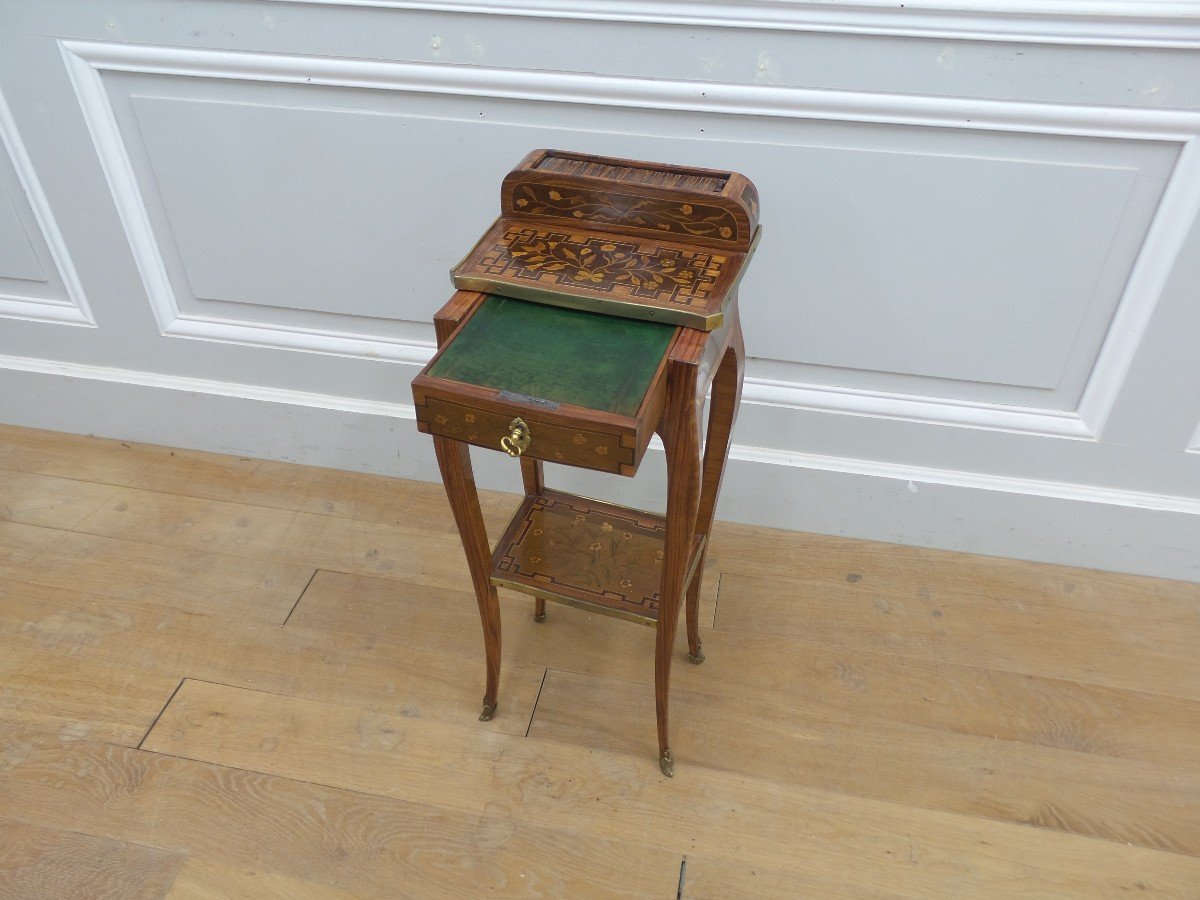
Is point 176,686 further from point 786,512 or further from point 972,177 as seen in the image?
point 972,177

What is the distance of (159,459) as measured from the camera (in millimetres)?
2320

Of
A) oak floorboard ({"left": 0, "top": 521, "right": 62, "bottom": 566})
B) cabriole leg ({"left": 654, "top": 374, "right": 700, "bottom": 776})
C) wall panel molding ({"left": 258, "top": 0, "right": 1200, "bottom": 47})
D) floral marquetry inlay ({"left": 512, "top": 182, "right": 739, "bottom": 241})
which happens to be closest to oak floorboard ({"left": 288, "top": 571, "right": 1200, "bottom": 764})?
cabriole leg ({"left": 654, "top": 374, "right": 700, "bottom": 776})

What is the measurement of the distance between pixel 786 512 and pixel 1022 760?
0.71m

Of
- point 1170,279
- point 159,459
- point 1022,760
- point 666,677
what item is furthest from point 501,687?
point 1170,279

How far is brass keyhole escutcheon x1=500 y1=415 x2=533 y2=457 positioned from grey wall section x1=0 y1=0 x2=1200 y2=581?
78 centimetres

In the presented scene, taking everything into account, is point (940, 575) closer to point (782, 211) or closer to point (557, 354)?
point (782, 211)

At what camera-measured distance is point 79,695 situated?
1752 millimetres

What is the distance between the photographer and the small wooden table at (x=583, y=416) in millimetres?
1167

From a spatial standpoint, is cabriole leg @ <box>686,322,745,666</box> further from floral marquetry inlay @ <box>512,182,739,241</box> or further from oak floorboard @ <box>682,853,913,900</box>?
oak floorboard @ <box>682,853,913,900</box>

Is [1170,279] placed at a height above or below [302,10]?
below

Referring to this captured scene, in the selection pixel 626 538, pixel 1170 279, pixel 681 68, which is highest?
pixel 681 68

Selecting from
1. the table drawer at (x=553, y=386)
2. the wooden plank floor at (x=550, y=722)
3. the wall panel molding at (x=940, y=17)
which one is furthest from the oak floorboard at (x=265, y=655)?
the wall panel molding at (x=940, y=17)

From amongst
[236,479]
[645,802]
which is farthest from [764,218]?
[236,479]

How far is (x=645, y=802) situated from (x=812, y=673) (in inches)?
17.7
